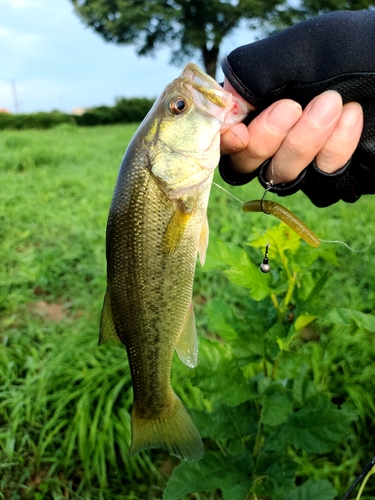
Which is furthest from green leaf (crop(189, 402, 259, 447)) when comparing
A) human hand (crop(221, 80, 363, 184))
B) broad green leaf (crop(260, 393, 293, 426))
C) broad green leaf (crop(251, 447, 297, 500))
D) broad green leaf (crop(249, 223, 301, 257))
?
human hand (crop(221, 80, 363, 184))

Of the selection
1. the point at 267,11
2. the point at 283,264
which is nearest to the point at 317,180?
the point at 283,264

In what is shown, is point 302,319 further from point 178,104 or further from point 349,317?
point 178,104

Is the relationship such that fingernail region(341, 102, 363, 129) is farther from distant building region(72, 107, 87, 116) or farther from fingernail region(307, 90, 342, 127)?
distant building region(72, 107, 87, 116)

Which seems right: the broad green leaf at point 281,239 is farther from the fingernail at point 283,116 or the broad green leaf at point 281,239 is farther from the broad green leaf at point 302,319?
the fingernail at point 283,116

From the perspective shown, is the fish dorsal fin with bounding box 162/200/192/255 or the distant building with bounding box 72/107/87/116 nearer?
the fish dorsal fin with bounding box 162/200/192/255

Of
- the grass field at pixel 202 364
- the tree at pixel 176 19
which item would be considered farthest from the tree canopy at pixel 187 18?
the grass field at pixel 202 364

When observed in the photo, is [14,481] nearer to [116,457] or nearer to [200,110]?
Result: [116,457]
